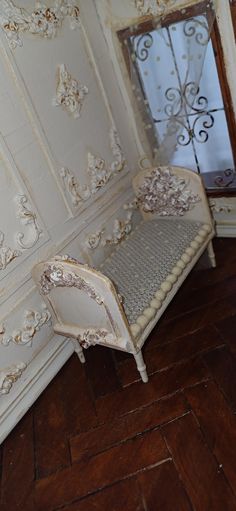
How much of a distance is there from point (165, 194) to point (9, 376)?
1395 millimetres

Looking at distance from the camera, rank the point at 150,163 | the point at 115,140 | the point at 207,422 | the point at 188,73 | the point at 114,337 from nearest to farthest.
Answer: the point at 207,422 → the point at 114,337 → the point at 188,73 → the point at 115,140 → the point at 150,163

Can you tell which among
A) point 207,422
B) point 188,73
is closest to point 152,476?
point 207,422

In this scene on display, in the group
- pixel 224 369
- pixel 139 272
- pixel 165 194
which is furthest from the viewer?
pixel 165 194

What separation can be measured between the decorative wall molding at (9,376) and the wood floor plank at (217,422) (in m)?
0.83

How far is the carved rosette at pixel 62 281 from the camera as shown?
1761mm

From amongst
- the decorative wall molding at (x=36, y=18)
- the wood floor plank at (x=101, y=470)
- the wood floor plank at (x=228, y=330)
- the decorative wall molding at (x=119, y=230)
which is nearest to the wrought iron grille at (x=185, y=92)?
the decorative wall molding at (x=36, y=18)

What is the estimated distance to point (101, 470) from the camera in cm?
171

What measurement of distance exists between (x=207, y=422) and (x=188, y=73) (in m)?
1.87

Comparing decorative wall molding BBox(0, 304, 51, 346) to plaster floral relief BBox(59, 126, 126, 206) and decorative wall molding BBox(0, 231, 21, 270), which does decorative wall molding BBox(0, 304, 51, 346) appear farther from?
plaster floral relief BBox(59, 126, 126, 206)

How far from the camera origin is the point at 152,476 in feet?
5.32

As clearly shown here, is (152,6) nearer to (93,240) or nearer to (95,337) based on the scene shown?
(93,240)

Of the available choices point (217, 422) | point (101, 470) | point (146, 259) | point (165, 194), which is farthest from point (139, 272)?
point (101, 470)

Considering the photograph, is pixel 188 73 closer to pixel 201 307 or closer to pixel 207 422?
pixel 201 307

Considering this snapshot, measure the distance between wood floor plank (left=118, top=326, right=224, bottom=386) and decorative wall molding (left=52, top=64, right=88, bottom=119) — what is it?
1383 mm
